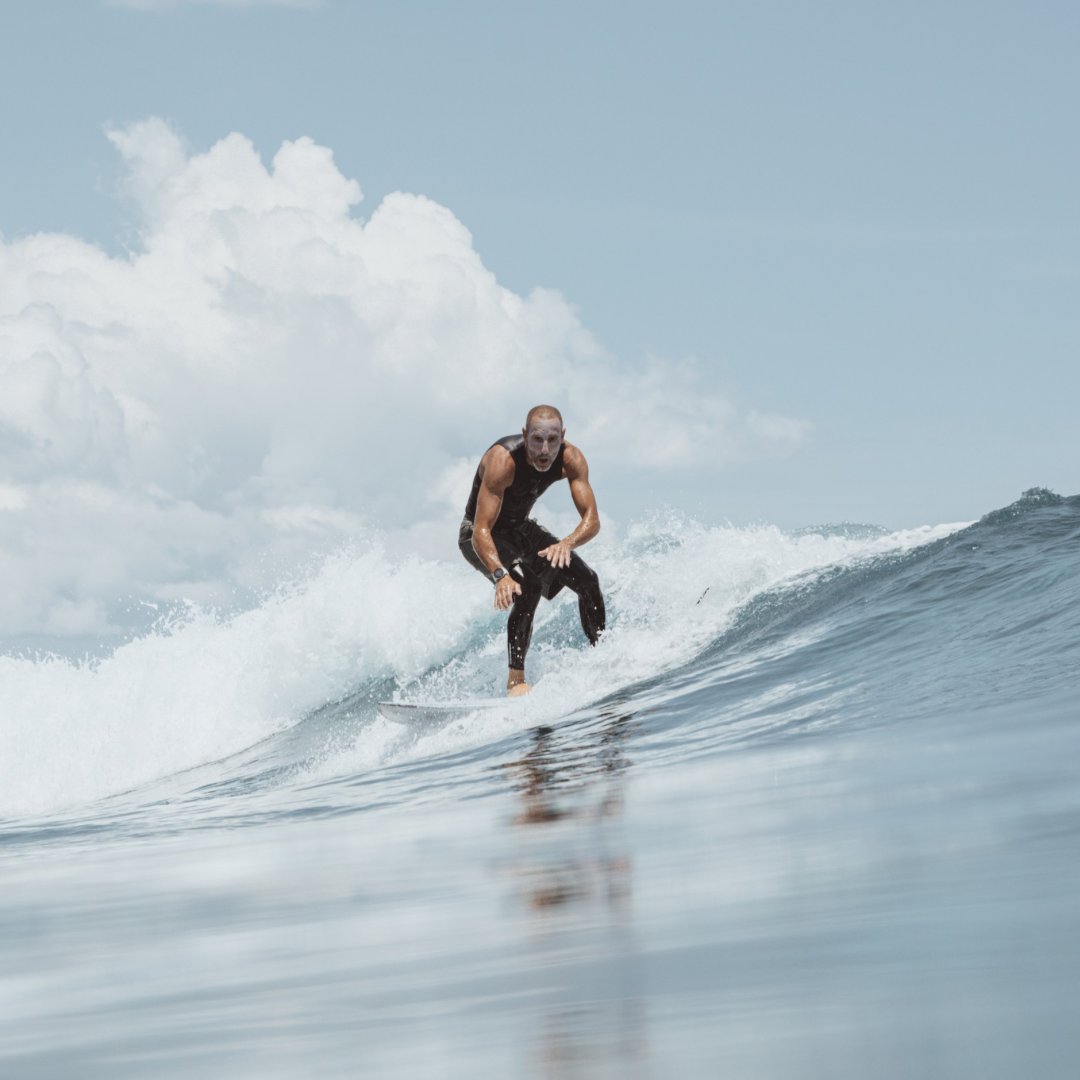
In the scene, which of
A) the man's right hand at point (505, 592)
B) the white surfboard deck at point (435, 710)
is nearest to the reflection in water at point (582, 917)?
the man's right hand at point (505, 592)

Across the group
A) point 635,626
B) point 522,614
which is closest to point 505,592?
point 522,614

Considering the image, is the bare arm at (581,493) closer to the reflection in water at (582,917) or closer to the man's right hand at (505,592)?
Answer: the man's right hand at (505,592)

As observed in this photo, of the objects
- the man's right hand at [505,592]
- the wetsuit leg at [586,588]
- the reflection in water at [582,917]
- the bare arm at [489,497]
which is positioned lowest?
the reflection in water at [582,917]

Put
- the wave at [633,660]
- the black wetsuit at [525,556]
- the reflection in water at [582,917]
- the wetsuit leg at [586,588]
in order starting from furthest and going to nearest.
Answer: the wetsuit leg at [586,588] < the black wetsuit at [525,556] < the wave at [633,660] < the reflection in water at [582,917]

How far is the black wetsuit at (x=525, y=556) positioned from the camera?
8.11m

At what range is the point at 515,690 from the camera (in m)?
8.21

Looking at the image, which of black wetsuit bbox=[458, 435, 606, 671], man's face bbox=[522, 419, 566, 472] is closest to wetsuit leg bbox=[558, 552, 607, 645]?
black wetsuit bbox=[458, 435, 606, 671]

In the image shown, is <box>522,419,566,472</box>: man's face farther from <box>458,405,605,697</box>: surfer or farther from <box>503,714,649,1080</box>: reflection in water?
<box>503,714,649,1080</box>: reflection in water

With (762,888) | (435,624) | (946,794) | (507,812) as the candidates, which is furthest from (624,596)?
(762,888)

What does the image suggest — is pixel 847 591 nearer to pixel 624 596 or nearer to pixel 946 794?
pixel 624 596

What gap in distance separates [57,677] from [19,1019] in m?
14.9

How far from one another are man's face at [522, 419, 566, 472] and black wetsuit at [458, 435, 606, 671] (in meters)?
0.16

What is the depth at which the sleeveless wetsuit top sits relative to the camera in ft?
26.2

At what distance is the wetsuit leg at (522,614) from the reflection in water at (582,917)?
3.25m
